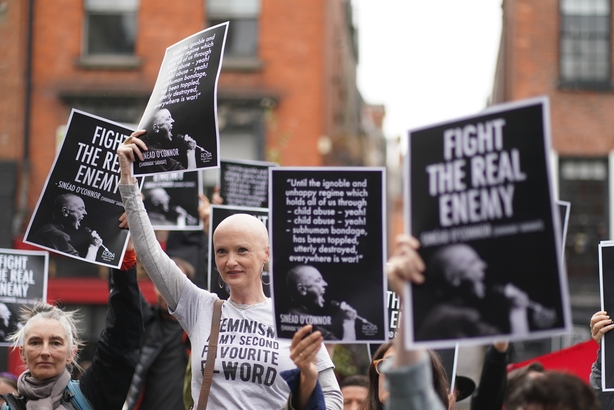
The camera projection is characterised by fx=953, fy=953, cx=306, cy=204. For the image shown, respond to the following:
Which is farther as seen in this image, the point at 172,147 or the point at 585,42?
the point at 585,42

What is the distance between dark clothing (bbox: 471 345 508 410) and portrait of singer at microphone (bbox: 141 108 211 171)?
1.51 metres

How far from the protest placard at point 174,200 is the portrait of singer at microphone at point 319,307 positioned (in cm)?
344

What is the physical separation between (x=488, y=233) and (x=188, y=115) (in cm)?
185

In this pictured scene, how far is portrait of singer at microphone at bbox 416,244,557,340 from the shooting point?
260cm

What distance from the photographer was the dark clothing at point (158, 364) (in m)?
6.07

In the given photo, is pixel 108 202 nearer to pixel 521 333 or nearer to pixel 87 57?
pixel 521 333

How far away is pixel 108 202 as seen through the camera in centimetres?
462

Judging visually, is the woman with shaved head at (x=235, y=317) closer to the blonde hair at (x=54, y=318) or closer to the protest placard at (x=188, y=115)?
the protest placard at (x=188, y=115)

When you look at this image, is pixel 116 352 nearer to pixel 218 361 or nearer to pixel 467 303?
pixel 218 361

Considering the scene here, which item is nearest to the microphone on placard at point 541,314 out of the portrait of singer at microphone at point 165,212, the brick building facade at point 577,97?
the portrait of singer at microphone at point 165,212

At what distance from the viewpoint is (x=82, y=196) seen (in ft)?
15.3

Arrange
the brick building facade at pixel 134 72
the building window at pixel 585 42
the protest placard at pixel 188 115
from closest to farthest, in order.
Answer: the protest placard at pixel 188 115, the brick building facade at pixel 134 72, the building window at pixel 585 42

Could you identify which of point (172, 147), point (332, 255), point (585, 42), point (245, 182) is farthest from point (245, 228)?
point (585, 42)

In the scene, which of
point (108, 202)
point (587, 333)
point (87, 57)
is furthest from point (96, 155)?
point (587, 333)
